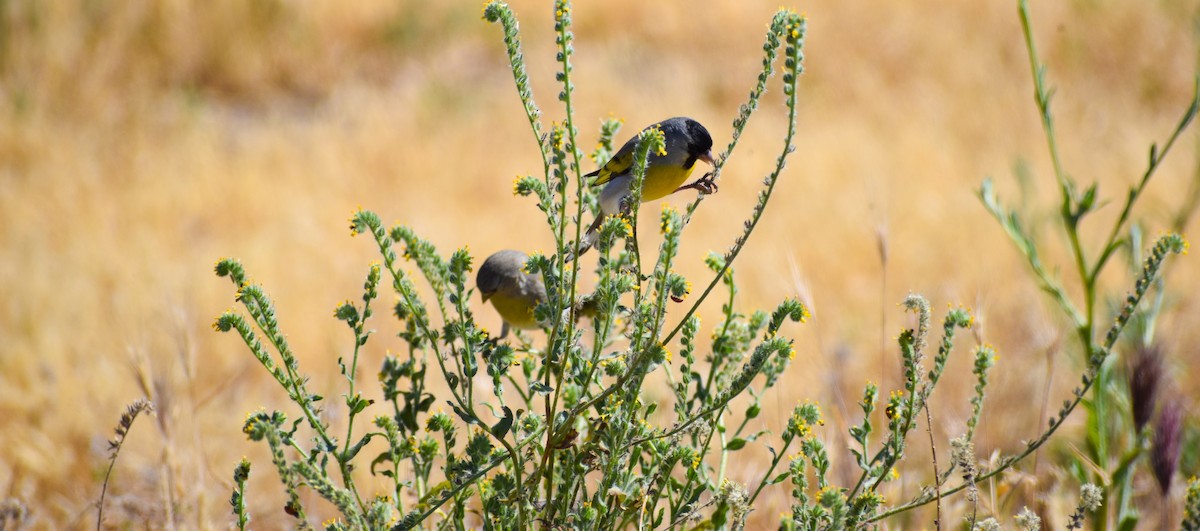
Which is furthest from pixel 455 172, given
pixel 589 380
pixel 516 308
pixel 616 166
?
pixel 589 380

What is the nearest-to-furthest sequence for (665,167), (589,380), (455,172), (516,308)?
(589,380) < (665,167) < (516,308) < (455,172)

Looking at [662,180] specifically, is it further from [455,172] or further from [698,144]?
[455,172]

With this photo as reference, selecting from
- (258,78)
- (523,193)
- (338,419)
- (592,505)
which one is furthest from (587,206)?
(258,78)

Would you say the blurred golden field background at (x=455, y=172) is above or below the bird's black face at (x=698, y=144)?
above

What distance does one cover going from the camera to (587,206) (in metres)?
2.09

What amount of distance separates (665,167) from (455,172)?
557 centimetres

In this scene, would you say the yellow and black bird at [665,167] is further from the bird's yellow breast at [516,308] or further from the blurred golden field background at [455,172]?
the blurred golden field background at [455,172]

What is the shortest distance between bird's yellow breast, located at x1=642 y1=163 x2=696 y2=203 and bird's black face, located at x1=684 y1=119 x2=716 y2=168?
29 millimetres

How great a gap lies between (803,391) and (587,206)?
313 centimetres

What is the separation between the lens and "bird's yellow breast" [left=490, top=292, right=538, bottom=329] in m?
2.27

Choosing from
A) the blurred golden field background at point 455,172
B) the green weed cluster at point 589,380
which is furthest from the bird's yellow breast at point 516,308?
the blurred golden field background at point 455,172

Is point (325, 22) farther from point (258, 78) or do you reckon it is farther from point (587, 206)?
point (587, 206)

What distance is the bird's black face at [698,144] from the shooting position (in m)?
2.06

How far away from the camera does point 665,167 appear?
2070 mm
